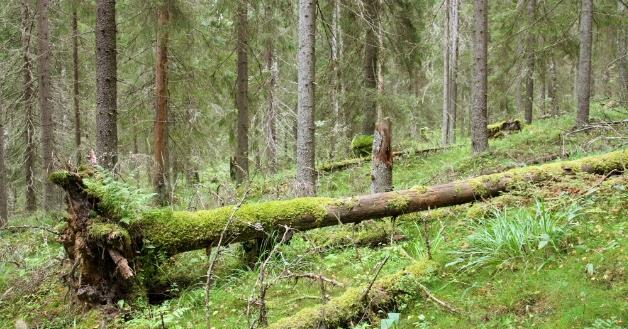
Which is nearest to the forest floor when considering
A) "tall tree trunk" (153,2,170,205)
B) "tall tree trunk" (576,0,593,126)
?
"tall tree trunk" (153,2,170,205)

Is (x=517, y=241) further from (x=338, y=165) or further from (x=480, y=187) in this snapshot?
(x=338, y=165)

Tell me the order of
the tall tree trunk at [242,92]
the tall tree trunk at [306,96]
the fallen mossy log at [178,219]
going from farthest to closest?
the tall tree trunk at [242,92], the tall tree trunk at [306,96], the fallen mossy log at [178,219]

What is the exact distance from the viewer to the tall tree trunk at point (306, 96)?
9141mm

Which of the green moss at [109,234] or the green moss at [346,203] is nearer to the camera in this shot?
the green moss at [109,234]

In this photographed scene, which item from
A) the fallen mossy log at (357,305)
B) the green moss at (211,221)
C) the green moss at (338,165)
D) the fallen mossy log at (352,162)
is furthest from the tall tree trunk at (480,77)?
the fallen mossy log at (357,305)

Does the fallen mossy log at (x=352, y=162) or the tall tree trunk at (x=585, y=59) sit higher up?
the tall tree trunk at (x=585, y=59)

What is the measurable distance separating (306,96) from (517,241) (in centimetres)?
559

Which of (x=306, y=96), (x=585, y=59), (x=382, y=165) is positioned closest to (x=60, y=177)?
(x=382, y=165)

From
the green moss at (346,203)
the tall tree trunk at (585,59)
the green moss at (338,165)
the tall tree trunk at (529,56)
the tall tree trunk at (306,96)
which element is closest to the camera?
the green moss at (346,203)

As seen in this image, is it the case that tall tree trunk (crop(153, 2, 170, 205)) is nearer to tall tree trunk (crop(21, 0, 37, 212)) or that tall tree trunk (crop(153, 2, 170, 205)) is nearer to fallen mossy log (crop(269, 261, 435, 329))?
tall tree trunk (crop(21, 0, 37, 212))

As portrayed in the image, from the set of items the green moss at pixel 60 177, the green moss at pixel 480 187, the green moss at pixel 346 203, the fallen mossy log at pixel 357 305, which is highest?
the green moss at pixel 60 177

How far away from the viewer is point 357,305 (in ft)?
13.6

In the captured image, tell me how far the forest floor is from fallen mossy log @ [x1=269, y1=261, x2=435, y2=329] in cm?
6

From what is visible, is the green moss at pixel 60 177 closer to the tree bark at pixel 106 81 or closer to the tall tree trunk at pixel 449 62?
the tree bark at pixel 106 81
